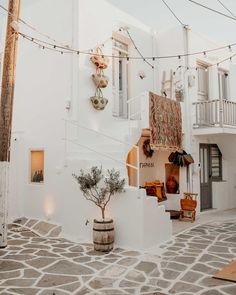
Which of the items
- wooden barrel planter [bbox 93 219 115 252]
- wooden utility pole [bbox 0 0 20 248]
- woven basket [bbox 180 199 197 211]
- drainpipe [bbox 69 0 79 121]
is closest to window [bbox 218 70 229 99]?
woven basket [bbox 180 199 197 211]

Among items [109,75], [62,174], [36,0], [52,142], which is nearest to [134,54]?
[109,75]

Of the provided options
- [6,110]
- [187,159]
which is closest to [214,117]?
[187,159]

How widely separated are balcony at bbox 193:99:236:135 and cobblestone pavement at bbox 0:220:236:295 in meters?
4.57

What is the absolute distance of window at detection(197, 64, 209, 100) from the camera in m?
13.8

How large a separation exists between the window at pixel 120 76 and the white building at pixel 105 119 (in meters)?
0.04

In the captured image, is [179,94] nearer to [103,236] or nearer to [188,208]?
[188,208]

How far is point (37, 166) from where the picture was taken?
434 inches

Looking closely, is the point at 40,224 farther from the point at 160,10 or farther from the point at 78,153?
Answer: the point at 160,10

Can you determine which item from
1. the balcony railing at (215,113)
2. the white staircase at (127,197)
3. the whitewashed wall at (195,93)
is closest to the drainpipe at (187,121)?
the whitewashed wall at (195,93)

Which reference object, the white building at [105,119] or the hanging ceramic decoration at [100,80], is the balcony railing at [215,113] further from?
the hanging ceramic decoration at [100,80]

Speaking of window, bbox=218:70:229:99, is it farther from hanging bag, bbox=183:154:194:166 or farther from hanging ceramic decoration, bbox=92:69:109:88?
hanging ceramic decoration, bbox=92:69:109:88

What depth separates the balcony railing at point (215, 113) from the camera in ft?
38.5

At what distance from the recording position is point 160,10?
1030cm

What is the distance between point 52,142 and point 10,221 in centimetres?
307
